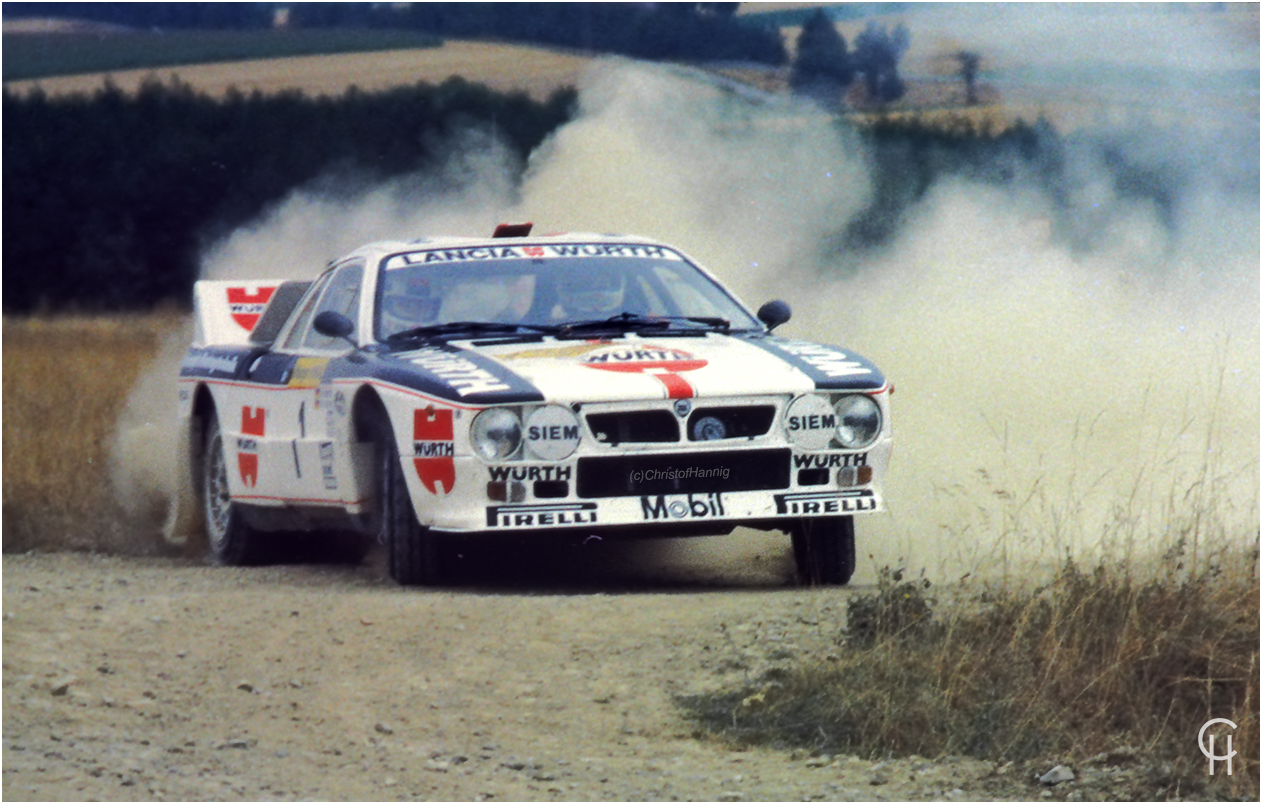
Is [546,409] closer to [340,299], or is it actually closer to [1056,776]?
[340,299]

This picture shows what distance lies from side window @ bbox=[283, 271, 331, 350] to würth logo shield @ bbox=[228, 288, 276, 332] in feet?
4.60

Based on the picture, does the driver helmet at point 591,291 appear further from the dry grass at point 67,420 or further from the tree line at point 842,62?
the tree line at point 842,62

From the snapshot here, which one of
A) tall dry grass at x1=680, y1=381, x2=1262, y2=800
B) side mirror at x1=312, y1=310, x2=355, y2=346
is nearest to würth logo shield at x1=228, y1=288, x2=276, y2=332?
side mirror at x1=312, y1=310, x2=355, y2=346

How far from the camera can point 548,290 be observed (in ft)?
33.3

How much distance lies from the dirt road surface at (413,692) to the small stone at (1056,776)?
15 centimetres

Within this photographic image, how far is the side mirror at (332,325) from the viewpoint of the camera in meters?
9.80

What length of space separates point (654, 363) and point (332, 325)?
5.07 ft

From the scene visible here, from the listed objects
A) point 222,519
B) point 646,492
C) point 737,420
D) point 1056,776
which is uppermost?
point 737,420

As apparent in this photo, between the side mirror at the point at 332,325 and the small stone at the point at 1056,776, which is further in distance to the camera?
the side mirror at the point at 332,325

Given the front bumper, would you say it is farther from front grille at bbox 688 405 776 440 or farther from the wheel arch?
the wheel arch

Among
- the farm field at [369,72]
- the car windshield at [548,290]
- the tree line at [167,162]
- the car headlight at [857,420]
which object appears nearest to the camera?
the car headlight at [857,420]

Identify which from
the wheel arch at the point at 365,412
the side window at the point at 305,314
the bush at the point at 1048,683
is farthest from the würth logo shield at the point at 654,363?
the side window at the point at 305,314

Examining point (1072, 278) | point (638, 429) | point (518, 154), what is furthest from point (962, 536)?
point (518, 154)

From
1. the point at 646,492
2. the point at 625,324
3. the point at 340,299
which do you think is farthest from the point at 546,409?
the point at 340,299
